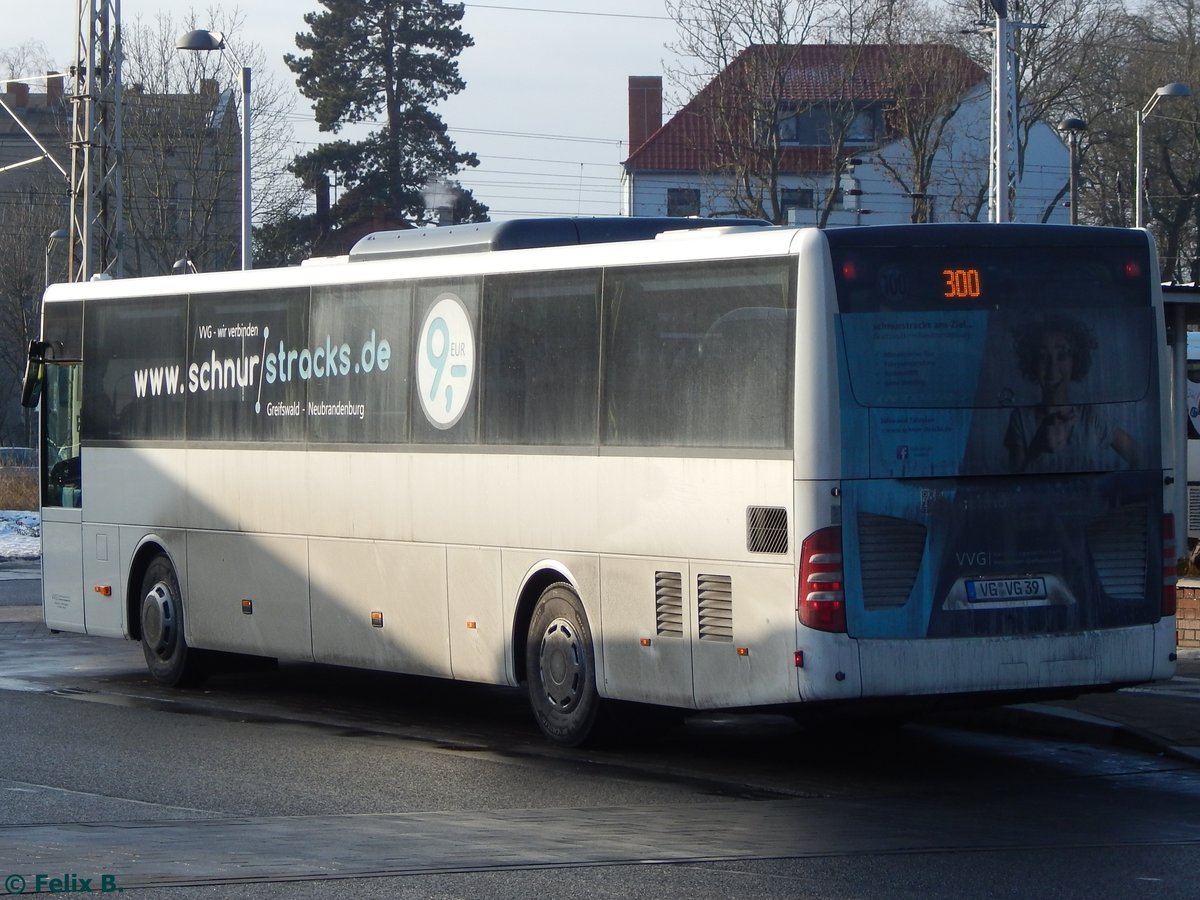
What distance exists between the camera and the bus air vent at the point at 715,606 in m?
11.0

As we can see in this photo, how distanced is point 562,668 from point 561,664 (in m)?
0.02

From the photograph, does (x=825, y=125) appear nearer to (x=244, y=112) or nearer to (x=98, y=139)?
(x=244, y=112)

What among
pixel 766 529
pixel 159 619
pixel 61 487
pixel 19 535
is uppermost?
pixel 61 487

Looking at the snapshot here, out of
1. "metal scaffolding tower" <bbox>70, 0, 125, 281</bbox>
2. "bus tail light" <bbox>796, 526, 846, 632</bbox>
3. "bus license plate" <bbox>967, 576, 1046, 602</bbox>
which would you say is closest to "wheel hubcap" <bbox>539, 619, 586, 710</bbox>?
"bus tail light" <bbox>796, 526, 846, 632</bbox>

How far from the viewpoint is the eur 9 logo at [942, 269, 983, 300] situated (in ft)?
35.7

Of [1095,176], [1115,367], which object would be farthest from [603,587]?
[1095,176]

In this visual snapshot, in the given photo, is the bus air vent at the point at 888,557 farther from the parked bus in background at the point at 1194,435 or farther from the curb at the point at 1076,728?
the parked bus in background at the point at 1194,435

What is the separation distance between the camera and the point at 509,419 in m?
12.6

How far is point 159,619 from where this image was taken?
1599cm

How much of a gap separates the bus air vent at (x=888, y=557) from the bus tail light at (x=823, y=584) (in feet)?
0.48

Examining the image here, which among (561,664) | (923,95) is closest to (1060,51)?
(923,95)

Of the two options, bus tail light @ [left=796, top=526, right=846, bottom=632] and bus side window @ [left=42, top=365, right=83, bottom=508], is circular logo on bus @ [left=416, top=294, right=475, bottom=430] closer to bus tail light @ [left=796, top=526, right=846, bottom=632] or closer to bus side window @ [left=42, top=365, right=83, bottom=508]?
bus tail light @ [left=796, top=526, right=846, bottom=632]

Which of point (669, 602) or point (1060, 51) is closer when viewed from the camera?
point (669, 602)

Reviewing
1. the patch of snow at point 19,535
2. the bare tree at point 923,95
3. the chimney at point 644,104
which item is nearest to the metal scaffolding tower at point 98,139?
the patch of snow at point 19,535
